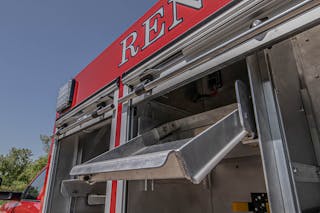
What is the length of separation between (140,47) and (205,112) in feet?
1.99

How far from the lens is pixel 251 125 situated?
0.70 meters

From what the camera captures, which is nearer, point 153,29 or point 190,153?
point 190,153

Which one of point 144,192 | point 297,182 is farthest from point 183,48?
point 144,192

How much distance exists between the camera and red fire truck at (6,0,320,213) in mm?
611

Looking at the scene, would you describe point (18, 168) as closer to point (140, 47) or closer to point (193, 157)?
point (140, 47)

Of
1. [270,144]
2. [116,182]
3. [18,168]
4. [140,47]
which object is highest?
[18,168]

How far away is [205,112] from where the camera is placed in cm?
118

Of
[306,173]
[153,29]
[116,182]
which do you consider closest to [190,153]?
[306,173]

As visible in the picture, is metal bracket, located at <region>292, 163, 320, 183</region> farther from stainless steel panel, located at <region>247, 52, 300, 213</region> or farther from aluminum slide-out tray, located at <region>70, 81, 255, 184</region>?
aluminum slide-out tray, located at <region>70, 81, 255, 184</region>

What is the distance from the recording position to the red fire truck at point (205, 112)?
0.61 m

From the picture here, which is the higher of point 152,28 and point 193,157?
point 152,28

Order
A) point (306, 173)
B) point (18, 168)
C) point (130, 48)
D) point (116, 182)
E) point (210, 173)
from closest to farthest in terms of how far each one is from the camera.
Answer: point (306, 173), point (116, 182), point (130, 48), point (210, 173), point (18, 168)

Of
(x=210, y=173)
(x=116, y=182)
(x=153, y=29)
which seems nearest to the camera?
(x=116, y=182)

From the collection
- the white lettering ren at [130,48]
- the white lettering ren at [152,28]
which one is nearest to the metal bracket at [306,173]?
the white lettering ren at [152,28]
